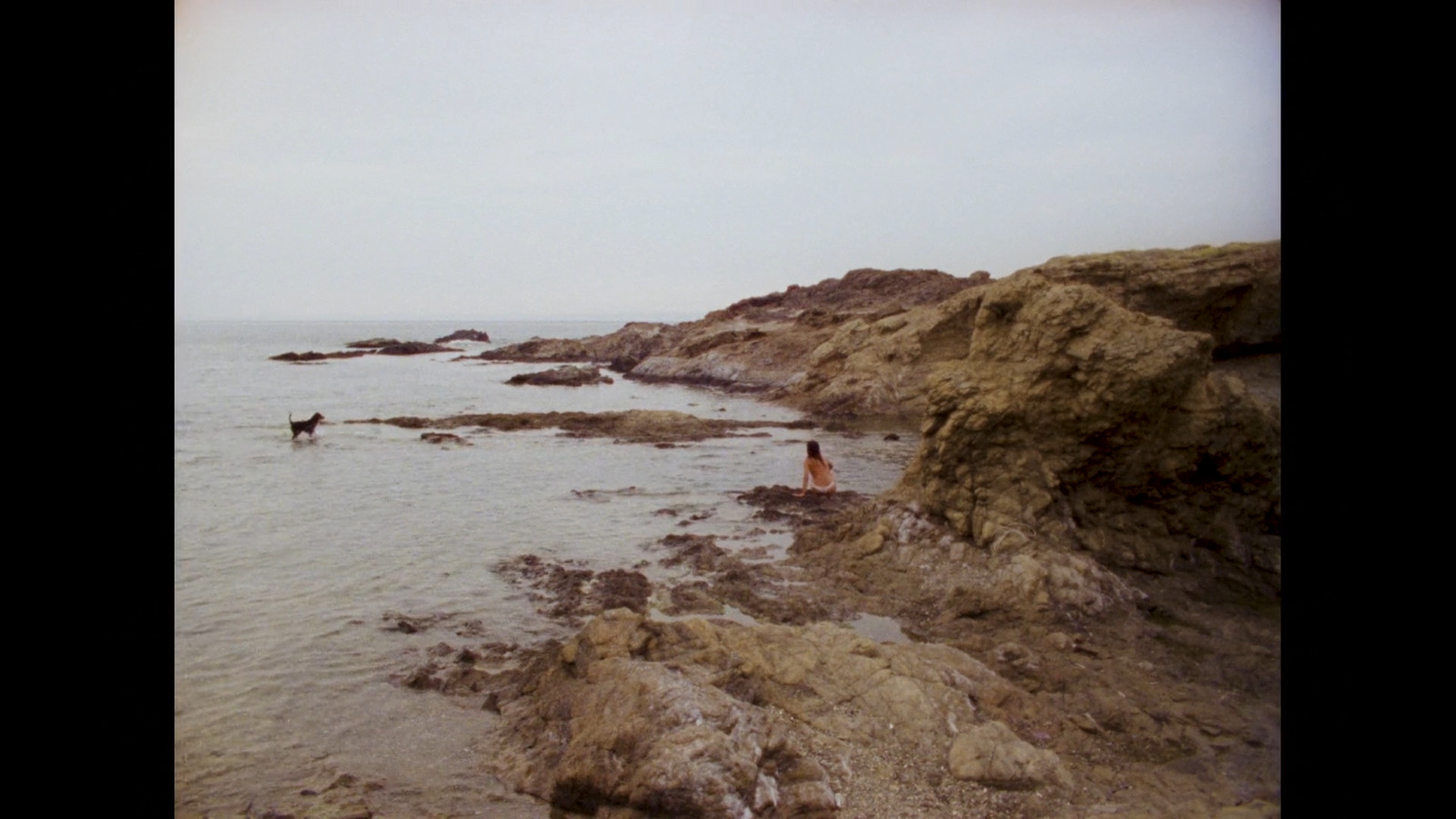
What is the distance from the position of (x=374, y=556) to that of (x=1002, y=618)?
6.20m

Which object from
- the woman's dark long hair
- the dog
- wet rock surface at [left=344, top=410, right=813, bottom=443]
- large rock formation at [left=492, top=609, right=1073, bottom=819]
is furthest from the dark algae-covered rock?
the dog

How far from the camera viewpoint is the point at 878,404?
22.2 meters

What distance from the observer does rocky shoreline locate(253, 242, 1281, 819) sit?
3734 mm

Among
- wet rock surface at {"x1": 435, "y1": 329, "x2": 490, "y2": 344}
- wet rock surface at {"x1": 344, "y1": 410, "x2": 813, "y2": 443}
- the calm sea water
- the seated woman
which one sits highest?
wet rock surface at {"x1": 435, "y1": 329, "x2": 490, "y2": 344}

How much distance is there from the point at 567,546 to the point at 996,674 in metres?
5.14

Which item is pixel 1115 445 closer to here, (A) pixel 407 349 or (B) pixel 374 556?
(B) pixel 374 556

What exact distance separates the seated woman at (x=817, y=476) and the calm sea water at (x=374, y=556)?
95 centimetres

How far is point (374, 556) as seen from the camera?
8461mm

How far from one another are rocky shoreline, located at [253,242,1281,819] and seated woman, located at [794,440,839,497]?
30 cm

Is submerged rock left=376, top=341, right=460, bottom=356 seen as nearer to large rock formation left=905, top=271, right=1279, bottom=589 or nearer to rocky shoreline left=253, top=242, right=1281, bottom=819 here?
rocky shoreline left=253, top=242, right=1281, bottom=819

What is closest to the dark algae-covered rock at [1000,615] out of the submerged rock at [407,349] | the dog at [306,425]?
the dog at [306,425]

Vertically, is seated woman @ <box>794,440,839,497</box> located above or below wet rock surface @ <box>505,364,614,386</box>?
below

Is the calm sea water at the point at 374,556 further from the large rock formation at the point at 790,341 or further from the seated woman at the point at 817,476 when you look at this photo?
the large rock formation at the point at 790,341
